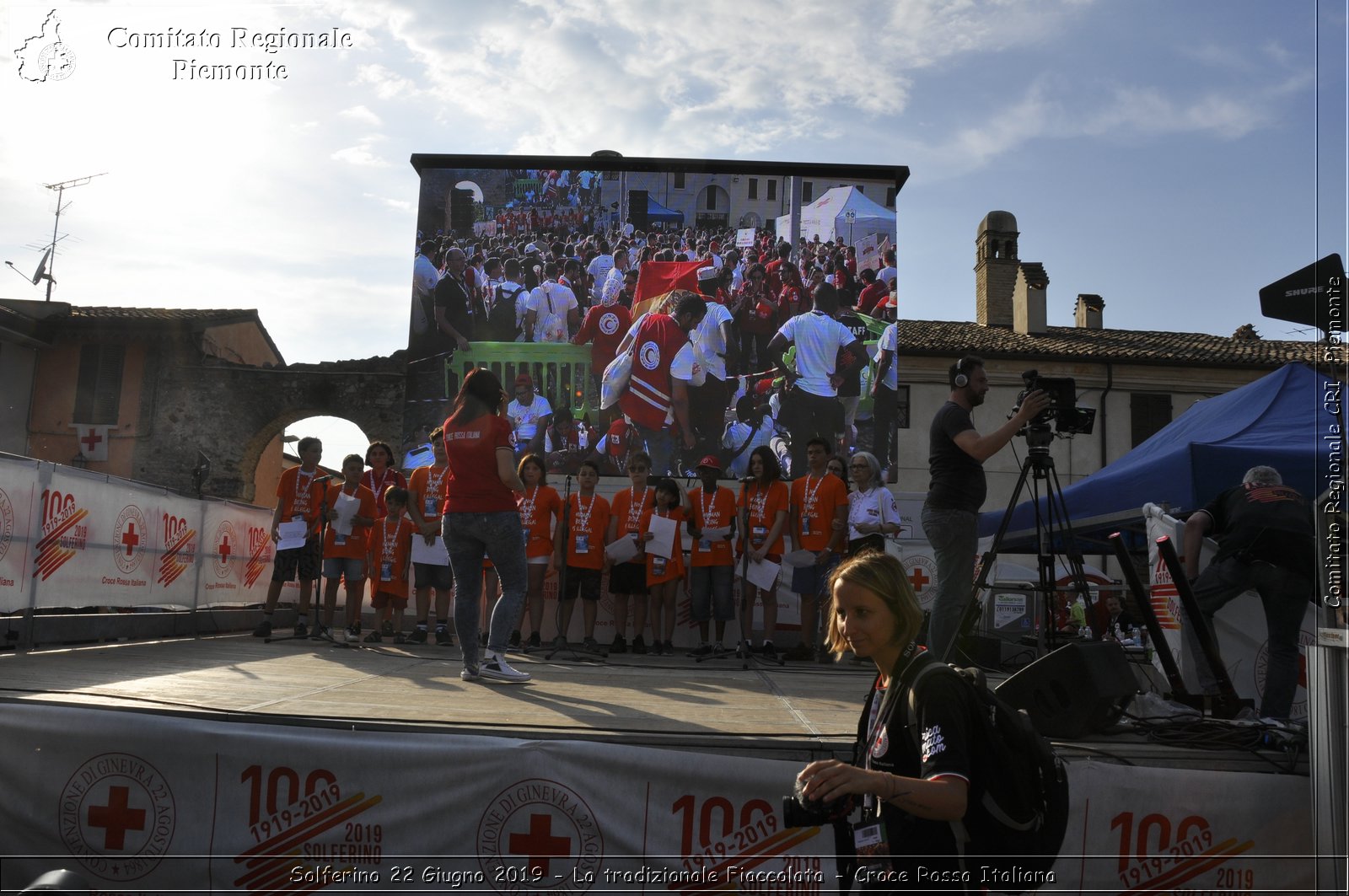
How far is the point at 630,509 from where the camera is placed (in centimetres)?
873

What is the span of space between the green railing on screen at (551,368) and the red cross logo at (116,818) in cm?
1365

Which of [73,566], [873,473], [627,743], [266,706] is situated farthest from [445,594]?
[627,743]

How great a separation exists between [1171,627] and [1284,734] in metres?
1.66

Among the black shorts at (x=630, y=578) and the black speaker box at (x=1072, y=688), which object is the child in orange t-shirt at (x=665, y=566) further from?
the black speaker box at (x=1072, y=688)

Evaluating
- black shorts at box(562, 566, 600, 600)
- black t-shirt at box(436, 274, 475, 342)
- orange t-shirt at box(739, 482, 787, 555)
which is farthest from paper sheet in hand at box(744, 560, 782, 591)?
black t-shirt at box(436, 274, 475, 342)

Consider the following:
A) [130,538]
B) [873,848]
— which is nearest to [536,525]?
[130,538]

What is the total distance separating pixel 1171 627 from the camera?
19.1 ft

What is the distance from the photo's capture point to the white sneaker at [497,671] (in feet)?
18.3

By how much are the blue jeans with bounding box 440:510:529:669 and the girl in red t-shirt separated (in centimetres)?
292

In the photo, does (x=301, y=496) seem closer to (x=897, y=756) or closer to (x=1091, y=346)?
(x=897, y=756)

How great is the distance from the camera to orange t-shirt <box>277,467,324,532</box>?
848 centimetres

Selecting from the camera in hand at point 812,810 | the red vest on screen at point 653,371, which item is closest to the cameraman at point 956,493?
the camera in hand at point 812,810

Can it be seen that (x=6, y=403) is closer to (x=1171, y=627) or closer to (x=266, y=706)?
(x=266, y=706)

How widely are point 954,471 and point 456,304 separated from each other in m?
13.8
